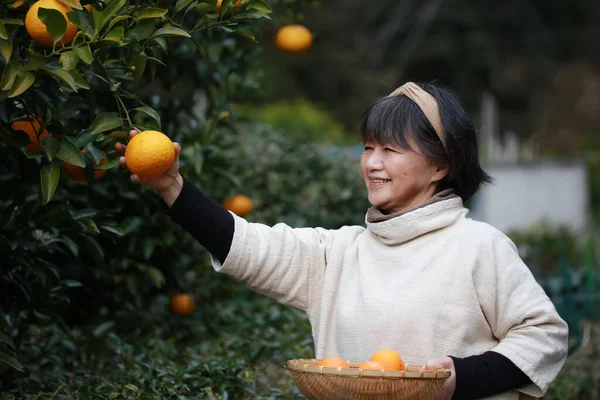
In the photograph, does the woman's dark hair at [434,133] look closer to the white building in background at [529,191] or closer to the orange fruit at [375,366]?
the orange fruit at [375,366]

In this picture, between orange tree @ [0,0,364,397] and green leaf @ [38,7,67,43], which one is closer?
green leaf @ [38,7,67,43]

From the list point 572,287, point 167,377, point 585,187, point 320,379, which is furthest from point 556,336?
point 585,187

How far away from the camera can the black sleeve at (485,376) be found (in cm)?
235

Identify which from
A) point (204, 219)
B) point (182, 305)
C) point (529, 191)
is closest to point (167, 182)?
point (204, 219)

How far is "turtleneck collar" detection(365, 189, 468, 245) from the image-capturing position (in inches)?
99.0

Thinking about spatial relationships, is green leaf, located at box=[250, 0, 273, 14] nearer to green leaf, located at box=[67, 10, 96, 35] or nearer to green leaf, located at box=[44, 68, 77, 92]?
green leaf, located at box=[67, 10, 96, 35]

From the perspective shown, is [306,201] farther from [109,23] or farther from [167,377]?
[109,23]

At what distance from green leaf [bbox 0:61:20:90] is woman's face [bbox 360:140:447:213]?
0.91 metres

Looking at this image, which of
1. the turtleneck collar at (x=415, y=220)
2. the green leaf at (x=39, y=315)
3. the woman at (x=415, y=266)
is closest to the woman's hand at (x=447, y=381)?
the woman at (x=415, y=266)

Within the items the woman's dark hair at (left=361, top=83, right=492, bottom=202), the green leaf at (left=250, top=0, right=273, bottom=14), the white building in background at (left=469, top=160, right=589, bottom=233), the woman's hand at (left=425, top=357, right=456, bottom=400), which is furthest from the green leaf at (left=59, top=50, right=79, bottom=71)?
the white building in background at (left=469, top=160, right=589, bottom=233)

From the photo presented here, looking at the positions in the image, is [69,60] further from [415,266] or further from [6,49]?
[415,266]

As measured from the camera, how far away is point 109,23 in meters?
2.47

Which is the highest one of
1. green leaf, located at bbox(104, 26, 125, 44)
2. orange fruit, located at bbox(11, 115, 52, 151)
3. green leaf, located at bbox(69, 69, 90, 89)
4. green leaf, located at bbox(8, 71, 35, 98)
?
green leaf, located at bbox(104, 26, 125, 44)

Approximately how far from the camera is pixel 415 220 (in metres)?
2.51
